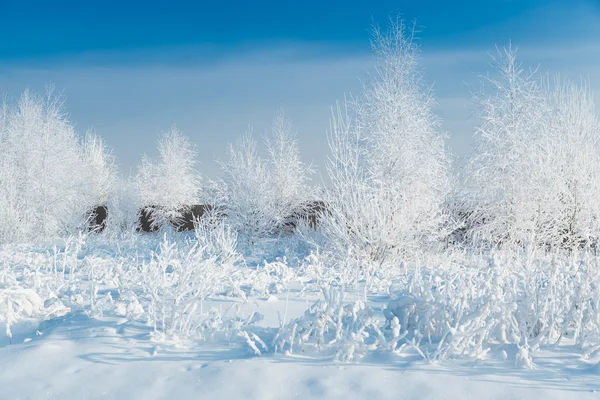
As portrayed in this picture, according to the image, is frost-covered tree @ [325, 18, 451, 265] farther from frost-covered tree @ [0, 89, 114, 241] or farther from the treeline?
frost-covered tree @ [0, 89, 114, 241]

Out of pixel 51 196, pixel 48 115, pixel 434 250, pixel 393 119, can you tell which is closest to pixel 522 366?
pixel 434 250

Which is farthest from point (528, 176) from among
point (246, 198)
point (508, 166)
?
point (246, 198)

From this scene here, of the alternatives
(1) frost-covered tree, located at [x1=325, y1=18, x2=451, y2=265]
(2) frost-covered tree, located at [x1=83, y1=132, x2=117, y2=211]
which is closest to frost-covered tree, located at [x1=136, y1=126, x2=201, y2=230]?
(2) frost-covered tree, located at [x1=83, y1=132, x2=117, y2=211]

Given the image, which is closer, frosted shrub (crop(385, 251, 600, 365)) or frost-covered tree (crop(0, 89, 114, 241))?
frosted shrub (crop(385, 251, 600, 365))

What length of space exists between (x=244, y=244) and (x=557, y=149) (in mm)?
7913

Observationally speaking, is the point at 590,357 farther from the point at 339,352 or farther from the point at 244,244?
the point at 244,244

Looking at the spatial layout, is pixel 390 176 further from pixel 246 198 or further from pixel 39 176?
pixel 39 176

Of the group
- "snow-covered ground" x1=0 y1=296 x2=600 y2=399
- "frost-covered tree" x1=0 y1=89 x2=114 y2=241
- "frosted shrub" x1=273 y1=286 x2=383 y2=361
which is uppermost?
"frost-covered tree" x1=0 y1=89 x2=114 y2=241

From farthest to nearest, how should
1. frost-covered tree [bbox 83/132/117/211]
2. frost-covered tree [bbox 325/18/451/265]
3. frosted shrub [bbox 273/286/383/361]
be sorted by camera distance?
frost-covered tree [bbox 83/132/117/211] < frost-covered tree [bbox 325/18/451/265] < frosted shrub [bbox 273/286/383/361]

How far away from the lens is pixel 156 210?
2506 cm

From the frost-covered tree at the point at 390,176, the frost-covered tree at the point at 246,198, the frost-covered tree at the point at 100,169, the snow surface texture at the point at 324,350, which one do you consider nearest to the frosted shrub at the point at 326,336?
the snow surface texture at the point at 324,350

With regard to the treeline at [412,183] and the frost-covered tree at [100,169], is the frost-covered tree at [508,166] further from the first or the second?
the frost-covered tree at [100,169]

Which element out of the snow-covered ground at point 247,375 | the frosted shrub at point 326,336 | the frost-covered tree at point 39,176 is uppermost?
the frost-covered tree at point 39,176

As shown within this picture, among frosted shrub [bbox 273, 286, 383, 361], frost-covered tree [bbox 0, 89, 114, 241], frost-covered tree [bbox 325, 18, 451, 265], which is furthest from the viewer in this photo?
frost-covered tree [bbox 0, 89, 114, 241]
